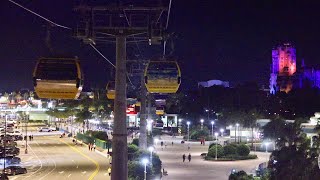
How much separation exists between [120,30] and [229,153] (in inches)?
2173

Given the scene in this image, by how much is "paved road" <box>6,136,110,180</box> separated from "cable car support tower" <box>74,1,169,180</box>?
30.9m

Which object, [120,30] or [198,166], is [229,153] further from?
[120,30]

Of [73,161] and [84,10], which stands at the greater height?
[84,10]

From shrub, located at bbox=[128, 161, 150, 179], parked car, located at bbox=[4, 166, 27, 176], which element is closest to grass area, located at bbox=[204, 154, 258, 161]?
parked car, located at bbox=[4, 166, 27, 176]

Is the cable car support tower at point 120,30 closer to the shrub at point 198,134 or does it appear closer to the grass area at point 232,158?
the grass area at point 232,158

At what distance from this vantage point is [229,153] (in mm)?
69438

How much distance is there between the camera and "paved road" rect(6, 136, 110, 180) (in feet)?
160

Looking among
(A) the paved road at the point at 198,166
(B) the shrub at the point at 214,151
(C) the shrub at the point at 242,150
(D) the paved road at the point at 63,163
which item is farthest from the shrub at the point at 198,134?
(B) the shrub at the point at 214,151

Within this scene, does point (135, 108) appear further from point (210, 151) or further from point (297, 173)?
point (210, 151)

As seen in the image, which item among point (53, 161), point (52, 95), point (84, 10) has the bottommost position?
point (53, 161)

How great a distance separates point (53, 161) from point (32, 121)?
11977cm

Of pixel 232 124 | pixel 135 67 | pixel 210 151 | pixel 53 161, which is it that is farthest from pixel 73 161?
pixel 232 124

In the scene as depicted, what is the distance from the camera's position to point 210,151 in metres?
68.9

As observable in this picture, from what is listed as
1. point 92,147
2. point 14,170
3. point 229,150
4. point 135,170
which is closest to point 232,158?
point 229,150
